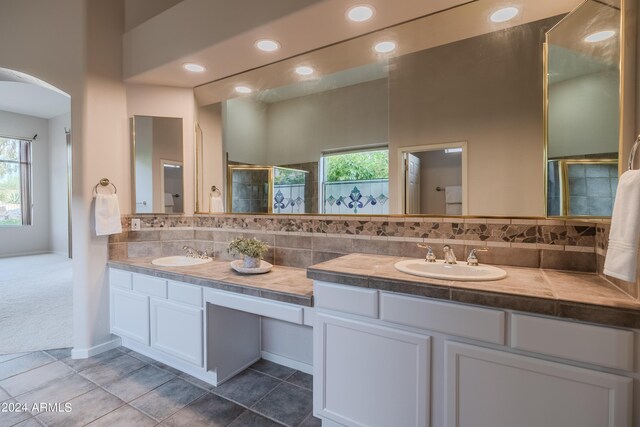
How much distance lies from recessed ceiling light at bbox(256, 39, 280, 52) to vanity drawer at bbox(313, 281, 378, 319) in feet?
5.19

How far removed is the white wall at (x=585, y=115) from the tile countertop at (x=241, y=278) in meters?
1.46

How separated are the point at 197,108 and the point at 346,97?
1471 mm

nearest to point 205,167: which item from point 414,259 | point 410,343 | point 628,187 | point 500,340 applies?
point 414,259

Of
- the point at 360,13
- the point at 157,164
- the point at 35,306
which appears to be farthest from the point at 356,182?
the point at 35,306

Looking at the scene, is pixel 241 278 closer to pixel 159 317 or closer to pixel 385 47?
pixel 159 317

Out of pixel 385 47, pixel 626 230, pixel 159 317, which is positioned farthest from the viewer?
pixel 159 317

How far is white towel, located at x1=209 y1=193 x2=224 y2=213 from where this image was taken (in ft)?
8.96

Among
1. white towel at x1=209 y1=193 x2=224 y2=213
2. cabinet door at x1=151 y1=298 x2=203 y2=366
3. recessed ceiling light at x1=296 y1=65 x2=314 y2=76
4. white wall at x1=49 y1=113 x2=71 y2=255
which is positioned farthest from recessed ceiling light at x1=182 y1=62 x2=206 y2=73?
white wall at x1=49 y1=113 x2=71 y2=255

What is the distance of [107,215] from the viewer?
2.46 meters

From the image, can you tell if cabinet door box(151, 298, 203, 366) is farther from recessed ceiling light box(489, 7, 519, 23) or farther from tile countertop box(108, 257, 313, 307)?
recessed ceiling light box(489, 7, 519, 23)

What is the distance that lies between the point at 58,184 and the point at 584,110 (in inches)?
337

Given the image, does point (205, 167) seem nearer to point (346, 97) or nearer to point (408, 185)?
point (346, 97)

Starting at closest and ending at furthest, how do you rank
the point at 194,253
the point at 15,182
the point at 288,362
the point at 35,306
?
the point at 288,362, the point at 194,253, the point at 35,306, the point at 15,182

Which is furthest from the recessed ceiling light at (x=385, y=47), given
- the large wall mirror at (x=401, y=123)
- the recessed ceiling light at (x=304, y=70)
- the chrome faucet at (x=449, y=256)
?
the chrome faucet at (x=449, y=256)
